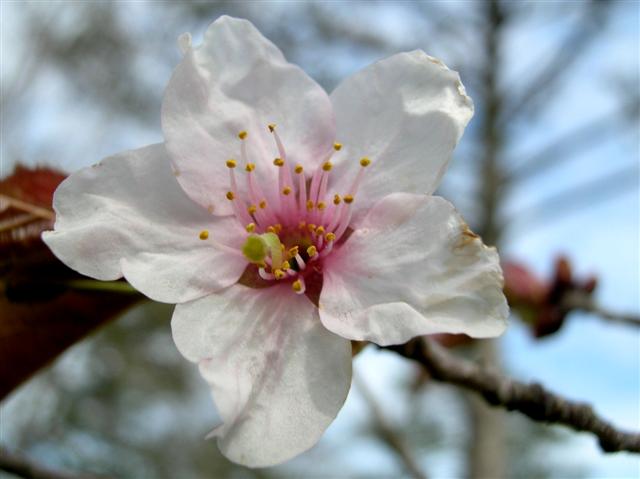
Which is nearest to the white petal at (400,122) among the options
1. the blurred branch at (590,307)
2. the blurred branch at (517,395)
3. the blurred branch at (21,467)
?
the blurred branch at (517,395)

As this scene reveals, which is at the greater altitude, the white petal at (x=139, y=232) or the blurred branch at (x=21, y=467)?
the white petal at (x=139, y=232)

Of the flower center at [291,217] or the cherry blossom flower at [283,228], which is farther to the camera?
the flower center at [291,217]

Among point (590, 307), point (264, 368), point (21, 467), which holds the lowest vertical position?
point (590, 307)

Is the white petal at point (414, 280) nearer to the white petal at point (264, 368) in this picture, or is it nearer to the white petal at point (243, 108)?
the white petal at point (264, 368)

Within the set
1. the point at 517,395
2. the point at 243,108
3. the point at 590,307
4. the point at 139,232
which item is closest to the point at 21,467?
the point at 139,232

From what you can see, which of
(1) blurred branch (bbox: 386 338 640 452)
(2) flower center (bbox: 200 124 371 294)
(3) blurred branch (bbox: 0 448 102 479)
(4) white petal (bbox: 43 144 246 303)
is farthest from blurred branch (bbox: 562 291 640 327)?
(3) blurred branch (bbox: 0 448 102 479)

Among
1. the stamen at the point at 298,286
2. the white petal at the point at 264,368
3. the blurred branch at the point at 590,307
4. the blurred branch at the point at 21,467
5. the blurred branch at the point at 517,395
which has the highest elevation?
the stamen at the point at 298,286

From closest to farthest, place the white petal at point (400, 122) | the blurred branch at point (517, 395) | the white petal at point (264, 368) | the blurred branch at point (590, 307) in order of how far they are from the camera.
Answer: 1. the white petal at point (264, 368)
2. the white petal at point (400, 122)
3. the blurred branch at point (517, 395)
4. the blurred branch at point (590, 307)

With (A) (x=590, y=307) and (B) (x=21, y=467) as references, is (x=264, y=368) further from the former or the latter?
(A) (x=590, y=307)
